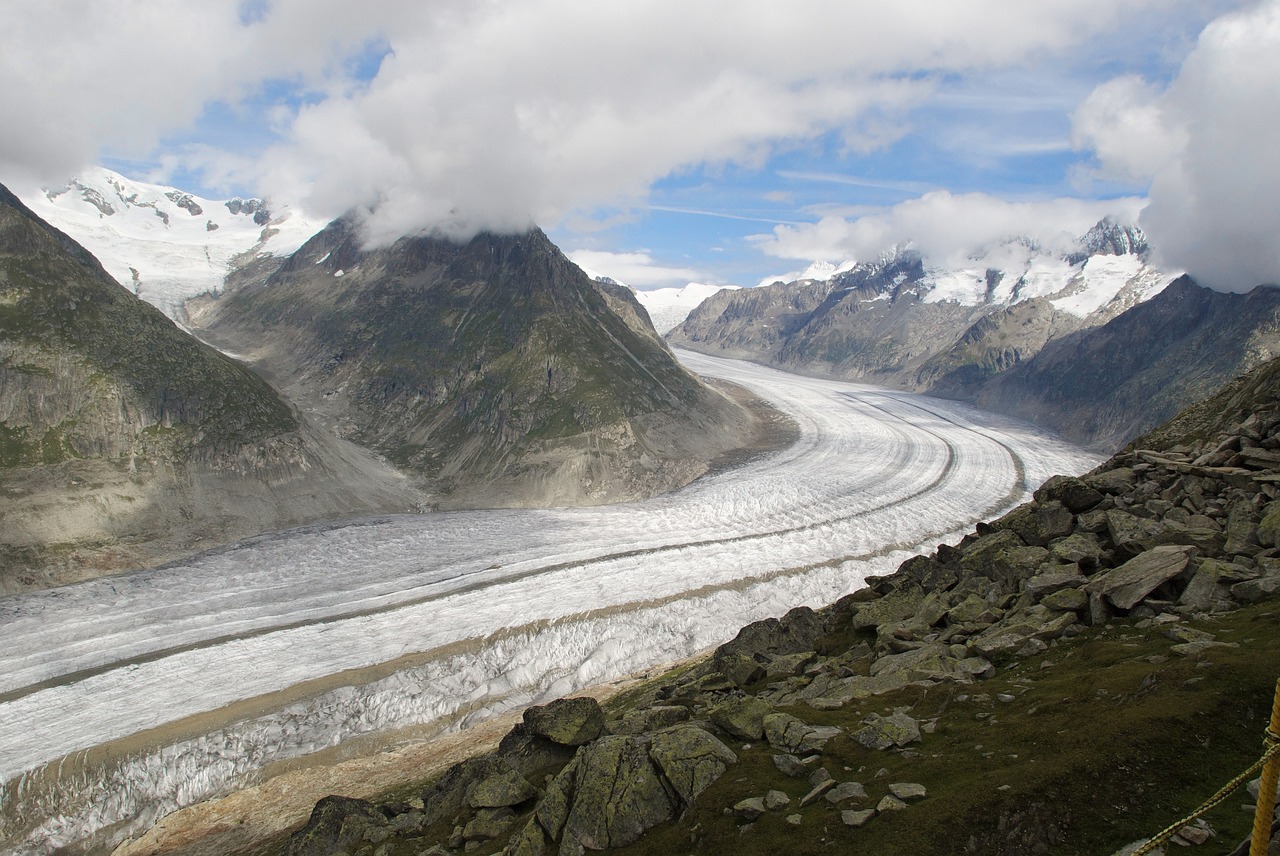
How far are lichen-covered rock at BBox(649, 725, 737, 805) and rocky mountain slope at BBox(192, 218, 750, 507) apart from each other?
180 feet

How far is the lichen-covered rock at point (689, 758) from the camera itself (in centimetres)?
1440

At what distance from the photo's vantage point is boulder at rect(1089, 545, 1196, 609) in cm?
A: 1681

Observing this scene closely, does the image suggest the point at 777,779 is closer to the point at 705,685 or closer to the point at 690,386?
the point at 705,685

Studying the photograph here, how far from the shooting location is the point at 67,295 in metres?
64.5

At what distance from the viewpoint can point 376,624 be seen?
1575 inches

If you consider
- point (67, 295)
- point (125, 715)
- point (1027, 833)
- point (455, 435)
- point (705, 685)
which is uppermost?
point (67, 295)

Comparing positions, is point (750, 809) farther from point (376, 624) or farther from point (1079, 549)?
point (376, 624)

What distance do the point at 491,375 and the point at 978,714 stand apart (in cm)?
7942

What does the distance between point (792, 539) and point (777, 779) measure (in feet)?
133

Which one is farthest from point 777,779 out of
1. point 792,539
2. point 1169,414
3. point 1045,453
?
point 1169,414

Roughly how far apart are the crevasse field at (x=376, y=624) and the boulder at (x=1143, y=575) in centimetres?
2512

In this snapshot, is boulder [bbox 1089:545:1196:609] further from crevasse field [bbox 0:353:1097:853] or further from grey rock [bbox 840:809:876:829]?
crevasse field [bbox 0:353:1097:853]

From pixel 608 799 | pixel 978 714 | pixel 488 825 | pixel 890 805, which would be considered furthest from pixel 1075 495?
pixel 488 825

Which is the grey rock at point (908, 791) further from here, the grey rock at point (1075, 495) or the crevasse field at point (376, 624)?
the crevasse field at point (376, 624)
